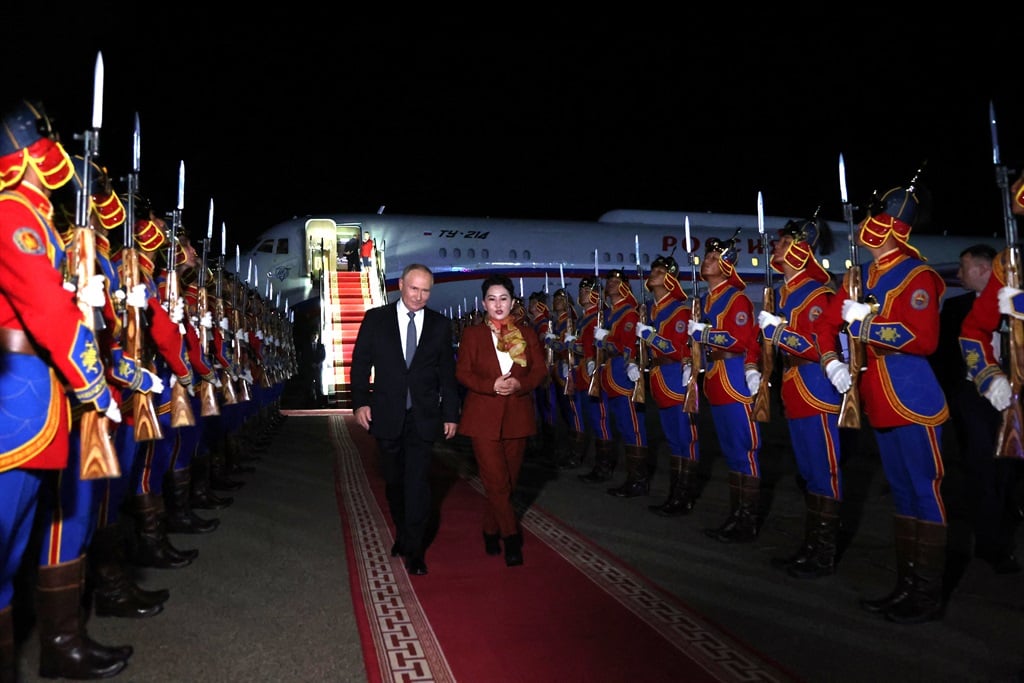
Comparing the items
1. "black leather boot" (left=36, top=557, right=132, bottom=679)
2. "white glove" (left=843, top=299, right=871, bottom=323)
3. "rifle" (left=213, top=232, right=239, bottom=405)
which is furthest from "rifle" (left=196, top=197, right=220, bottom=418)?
"white glove" (left=843, top=299, right=871, bottom=323)

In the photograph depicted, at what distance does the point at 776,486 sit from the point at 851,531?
6.08ft

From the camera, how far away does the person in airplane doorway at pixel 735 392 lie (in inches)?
217

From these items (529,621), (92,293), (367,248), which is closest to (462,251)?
(367,248)

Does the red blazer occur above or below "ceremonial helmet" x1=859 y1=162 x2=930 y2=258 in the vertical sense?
below

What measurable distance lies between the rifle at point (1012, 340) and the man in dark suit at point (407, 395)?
2.95 m

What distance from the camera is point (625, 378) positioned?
303 inches

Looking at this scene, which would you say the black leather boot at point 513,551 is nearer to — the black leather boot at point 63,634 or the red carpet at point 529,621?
the red carpet at point 529,621

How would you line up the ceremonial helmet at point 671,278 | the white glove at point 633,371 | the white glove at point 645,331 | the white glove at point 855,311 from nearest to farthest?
the white glove at point 855,311 < the white glove at point 645,331 < the ceremonial helmet at point 671,278 < the white glove at point 633,371

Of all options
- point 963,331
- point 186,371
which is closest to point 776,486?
point 963,331

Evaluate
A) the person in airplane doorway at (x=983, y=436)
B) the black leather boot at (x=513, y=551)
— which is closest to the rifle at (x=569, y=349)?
the person in airplane doorway at (x=983, y=436)

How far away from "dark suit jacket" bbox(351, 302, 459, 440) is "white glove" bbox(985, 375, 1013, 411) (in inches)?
115

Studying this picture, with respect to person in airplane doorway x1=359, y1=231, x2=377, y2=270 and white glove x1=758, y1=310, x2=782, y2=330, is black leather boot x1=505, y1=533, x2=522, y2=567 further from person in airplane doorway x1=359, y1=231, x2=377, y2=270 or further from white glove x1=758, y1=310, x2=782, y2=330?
person in airplane doorway x1=359, y1=231, x2=377, y2=270

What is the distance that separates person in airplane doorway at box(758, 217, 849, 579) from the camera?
4.58 meters

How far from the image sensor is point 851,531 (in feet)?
19.2
